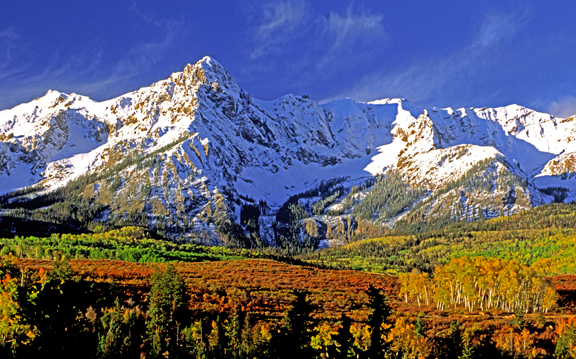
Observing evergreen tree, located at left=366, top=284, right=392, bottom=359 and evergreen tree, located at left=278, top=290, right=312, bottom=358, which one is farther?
evergreen tree, located at left=366, top=284, right=392, bottom=359

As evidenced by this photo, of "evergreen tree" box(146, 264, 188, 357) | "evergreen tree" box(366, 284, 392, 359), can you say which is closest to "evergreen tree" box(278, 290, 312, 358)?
"evergreen tree" box(366, 284, 392, 359)

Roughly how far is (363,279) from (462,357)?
70.4 meters

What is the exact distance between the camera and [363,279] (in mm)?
114812

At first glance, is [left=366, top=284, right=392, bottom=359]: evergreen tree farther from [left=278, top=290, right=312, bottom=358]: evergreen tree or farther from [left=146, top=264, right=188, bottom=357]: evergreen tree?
[left=146, top=264, right=188, bottom=357]: evergreen tree

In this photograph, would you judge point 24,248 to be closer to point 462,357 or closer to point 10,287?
point 10,287

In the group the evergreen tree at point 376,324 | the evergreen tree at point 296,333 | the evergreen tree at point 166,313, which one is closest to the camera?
the evergreen tree at point 296,333

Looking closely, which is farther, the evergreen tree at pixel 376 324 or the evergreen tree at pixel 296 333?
the evergreen tree at pixel 376 324

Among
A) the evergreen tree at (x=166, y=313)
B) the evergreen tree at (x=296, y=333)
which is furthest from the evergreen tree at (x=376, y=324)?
the evergreen tree at (x=166, y=313)

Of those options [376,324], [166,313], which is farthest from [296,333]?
[166,313]

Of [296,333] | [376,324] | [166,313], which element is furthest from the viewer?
[166,313]

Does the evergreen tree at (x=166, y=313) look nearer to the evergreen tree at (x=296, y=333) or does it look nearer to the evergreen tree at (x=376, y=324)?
the evergreen tree at (x=296, y=333)

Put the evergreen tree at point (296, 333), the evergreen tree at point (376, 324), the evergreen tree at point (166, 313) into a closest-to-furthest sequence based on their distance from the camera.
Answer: the evergreen tree at point (296, 333), the evergreen tree at point (376, 324), the evergreen tree at point (166, 313)

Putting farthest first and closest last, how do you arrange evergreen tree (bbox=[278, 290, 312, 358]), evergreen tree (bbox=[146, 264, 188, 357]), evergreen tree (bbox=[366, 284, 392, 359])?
evergreen tree (bbox=[146, 264, 188, 357]) < evergreen tree (bbox=[366, 284, 392, 359]) < evergreen tree (bbox=[278, 290, 312, 358])

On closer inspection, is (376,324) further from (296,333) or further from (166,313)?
(166,313)
